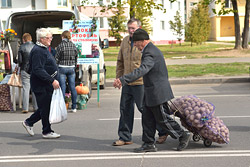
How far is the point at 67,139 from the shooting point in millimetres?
8336

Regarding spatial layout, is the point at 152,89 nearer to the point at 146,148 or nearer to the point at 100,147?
the point at 146,148

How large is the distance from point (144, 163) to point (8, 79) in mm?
7191

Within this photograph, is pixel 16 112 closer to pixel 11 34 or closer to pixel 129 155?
pixel 11 34

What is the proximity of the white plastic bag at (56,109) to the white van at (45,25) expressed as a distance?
16.5ft

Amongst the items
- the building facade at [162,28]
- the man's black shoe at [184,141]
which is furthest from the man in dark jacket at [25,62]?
the building facade at [162,28]

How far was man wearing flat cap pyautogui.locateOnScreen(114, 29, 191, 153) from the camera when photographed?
6.77m

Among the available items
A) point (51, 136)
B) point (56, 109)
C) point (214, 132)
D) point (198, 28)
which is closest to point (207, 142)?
point (214, 132)

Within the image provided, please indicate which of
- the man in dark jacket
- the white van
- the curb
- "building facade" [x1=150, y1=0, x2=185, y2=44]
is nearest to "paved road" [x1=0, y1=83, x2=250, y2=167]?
the man in dark jacket

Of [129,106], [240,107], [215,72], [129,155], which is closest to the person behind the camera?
[129,155]

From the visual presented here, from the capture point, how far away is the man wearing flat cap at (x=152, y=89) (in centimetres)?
677

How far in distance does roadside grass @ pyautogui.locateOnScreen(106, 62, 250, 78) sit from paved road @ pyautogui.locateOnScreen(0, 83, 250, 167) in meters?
7.71

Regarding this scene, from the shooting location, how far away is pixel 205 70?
2075 cm

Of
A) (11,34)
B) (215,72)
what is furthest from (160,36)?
(11,34)

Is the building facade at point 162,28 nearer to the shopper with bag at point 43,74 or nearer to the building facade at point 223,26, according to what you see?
the building facade at point 223,26
